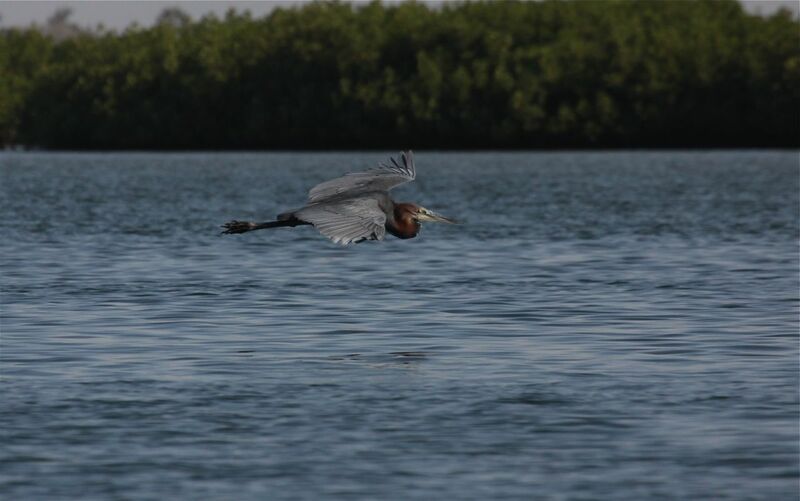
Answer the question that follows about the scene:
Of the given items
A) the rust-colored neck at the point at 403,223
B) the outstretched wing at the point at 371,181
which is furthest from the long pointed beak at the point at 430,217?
the outstretched wing at the point at 371,181

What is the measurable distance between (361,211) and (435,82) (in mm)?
132445

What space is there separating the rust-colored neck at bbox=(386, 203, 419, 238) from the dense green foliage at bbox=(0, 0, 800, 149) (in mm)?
121194

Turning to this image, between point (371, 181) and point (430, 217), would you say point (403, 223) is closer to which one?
point (430, 217)

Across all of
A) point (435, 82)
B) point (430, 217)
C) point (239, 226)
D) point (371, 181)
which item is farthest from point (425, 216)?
point (435, 82)

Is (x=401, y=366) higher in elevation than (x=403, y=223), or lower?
lower

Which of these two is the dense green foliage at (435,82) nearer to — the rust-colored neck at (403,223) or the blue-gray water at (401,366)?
the blue-gray water at (401,366)

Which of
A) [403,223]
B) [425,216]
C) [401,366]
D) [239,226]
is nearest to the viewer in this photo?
[401,366]

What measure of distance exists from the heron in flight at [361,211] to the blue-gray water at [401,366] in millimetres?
1330

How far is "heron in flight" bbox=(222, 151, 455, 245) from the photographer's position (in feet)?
53.5

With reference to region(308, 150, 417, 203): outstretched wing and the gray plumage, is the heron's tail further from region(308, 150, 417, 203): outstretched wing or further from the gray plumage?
the gray plumage

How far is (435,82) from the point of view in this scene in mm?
148500

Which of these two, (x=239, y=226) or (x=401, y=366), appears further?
(x=239, y=226)

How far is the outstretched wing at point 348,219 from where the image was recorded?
632 inches

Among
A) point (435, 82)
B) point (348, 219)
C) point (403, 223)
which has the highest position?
point (348, 219)
